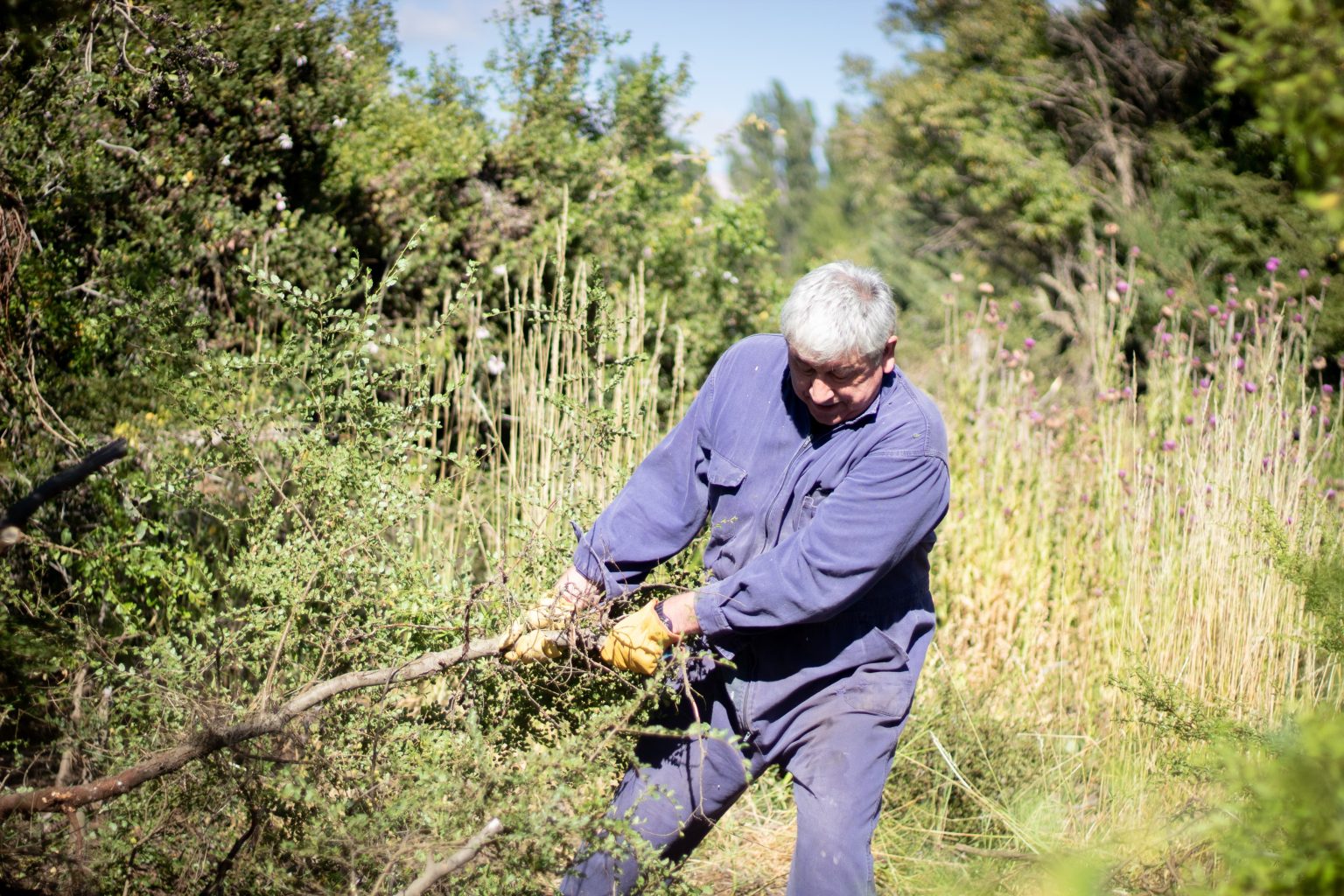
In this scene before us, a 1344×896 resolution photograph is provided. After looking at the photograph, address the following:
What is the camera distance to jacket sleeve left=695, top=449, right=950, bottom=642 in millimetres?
2195

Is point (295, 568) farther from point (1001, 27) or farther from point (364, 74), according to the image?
point (1001, 27)

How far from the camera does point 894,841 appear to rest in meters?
3.38

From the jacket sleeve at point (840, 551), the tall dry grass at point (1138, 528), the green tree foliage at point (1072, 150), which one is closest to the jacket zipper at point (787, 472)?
the jacket sleeve at point (840, 551)

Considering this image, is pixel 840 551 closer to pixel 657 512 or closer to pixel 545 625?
pixel 657 512

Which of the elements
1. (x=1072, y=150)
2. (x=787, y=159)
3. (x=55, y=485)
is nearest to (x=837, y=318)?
(x=55, y=485)

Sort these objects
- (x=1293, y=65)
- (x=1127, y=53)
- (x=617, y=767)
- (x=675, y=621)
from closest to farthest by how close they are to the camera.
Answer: (x=1293, y=65) → (x=675, y=621) → (x=617, y=767) → (x=1127, y=53)

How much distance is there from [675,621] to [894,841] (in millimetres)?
1526

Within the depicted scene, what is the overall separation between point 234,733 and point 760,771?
3.81 feet

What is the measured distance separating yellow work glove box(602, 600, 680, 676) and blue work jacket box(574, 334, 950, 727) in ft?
0.34

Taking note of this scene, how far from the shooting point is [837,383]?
229 centimetres

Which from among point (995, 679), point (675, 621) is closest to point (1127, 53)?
point (995, 679)

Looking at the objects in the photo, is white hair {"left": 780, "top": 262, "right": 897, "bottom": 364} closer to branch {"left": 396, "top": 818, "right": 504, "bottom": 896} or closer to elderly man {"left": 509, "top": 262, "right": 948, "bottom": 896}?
elderly man {"left": 509, "top": 262, "right": 948, "bottom": 896}

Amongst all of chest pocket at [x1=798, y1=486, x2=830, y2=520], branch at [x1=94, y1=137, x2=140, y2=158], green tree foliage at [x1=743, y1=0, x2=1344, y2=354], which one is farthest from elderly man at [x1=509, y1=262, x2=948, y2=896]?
green tree foliage at [x1=743, y1=0, x2=1344, y2=354]

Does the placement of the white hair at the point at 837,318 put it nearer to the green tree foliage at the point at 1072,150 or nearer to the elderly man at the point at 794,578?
the elderly man at the point at 794,578
